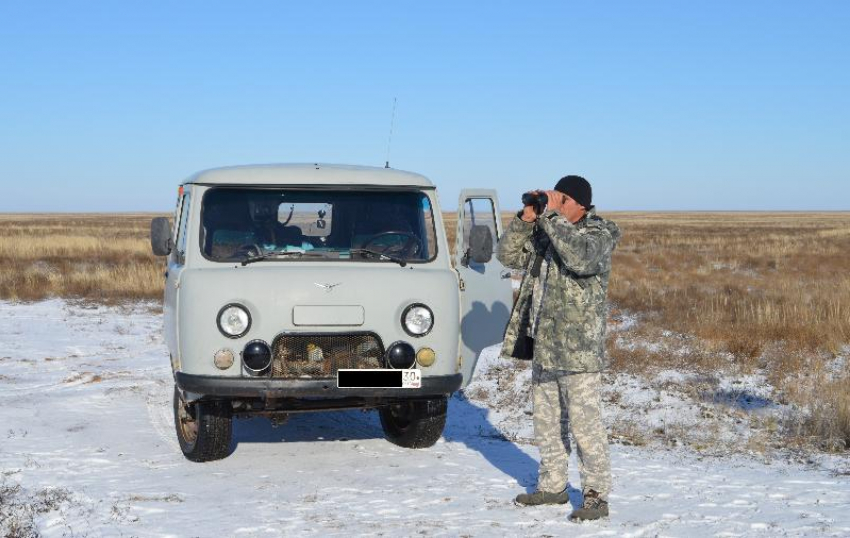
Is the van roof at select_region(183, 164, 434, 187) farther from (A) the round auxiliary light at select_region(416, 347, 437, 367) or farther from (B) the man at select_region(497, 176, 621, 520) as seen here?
(B) the man at select_region(497, 176, 621, 520)

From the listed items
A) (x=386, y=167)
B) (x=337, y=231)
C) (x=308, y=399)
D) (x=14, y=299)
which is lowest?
(x=14, y=299)

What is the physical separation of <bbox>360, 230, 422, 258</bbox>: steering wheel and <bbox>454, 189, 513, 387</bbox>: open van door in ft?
1.16

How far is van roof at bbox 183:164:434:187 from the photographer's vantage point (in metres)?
6.41

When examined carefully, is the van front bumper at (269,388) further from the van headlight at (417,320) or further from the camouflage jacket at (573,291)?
the camouflage jacket at (573,291)

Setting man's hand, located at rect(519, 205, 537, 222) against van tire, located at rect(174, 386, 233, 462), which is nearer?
man's hand, located at rect(519, 205, 537, 222)

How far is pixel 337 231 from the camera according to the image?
6578mm

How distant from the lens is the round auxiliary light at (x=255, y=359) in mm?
5832

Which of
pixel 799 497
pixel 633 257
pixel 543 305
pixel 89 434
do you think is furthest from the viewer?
pixel 633 257

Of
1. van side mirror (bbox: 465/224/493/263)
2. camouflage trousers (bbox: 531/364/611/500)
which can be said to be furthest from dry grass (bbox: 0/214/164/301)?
camouflage trousers (bbox: 531/364/611/500)

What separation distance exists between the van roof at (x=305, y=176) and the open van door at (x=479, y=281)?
0.61 meters

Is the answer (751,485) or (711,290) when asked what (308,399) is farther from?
(711,290)

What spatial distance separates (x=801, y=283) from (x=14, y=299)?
16.7 metres

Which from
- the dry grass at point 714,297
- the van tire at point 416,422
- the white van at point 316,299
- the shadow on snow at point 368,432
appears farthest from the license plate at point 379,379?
the dry grass at point 714,297

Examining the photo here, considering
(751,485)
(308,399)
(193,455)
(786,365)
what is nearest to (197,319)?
(308,399)
